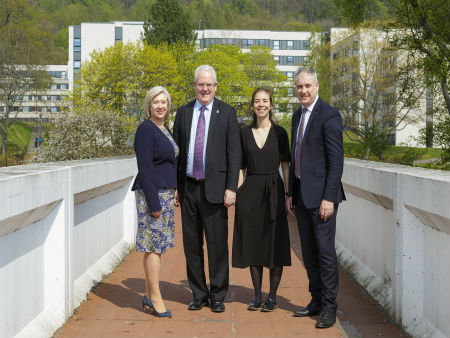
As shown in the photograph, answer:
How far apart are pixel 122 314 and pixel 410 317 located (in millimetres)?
2446

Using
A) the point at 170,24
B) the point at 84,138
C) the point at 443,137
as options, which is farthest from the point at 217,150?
the point at 170,24

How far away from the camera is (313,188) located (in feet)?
18.9

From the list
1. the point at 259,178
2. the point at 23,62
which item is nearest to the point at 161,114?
the point at 259,178

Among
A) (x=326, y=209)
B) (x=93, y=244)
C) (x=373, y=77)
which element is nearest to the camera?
(x=326, y=209)

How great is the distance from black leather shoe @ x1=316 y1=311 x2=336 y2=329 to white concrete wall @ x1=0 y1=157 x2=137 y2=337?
2.09 meters

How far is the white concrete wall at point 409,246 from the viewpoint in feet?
15.1

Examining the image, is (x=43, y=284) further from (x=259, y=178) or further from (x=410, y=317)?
(x=410, y=317)

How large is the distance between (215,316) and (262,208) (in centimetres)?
109

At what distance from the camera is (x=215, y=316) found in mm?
5863

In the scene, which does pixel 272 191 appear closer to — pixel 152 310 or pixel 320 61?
pixel 152 310

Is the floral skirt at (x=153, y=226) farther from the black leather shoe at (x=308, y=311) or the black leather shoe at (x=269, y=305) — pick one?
the black leather shoe at (x=308, y=311)

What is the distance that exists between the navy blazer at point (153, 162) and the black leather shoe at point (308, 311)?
1.55 meters

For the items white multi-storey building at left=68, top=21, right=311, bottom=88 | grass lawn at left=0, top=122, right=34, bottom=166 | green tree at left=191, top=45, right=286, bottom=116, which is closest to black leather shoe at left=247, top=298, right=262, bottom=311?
grass lawn at left=0, top=122, right=34, bottom=166

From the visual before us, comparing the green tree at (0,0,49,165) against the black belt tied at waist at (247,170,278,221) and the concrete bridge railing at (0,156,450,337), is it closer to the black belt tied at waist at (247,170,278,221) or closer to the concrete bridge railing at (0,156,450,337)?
the concrete bridge railing at (0,156,450,337)
